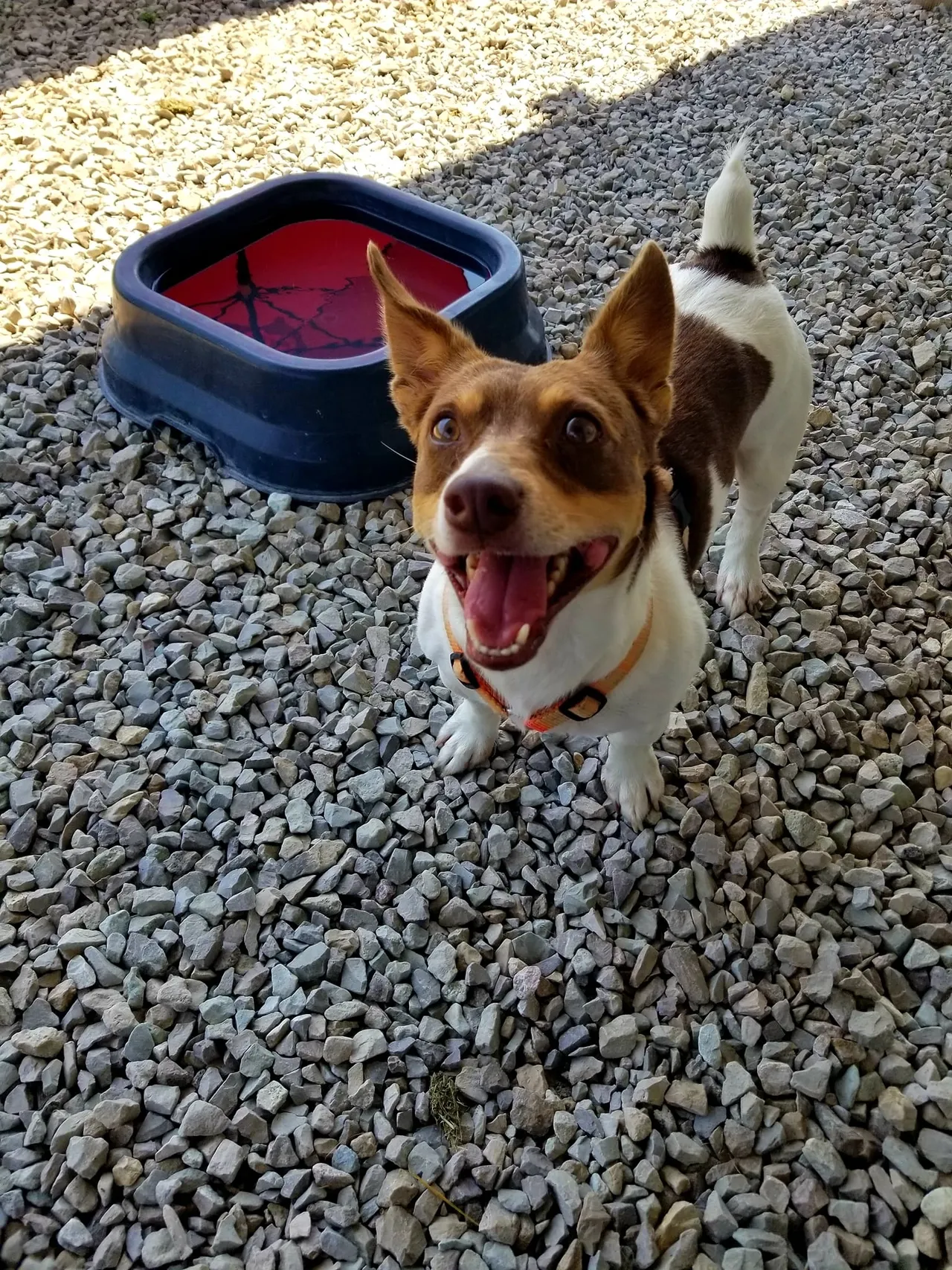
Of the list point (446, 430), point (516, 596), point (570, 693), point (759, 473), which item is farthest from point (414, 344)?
point (759, 473)

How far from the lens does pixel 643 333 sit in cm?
188

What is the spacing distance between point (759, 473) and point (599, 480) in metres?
1.22

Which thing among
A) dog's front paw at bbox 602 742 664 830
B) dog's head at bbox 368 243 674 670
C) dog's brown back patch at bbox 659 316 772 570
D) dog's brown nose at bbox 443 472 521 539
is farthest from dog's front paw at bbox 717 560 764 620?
dog's brown nose at bbox 443 472 521 539

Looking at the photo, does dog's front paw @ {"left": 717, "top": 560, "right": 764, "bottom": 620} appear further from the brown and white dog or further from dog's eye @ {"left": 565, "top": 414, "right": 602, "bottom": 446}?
dog's eye @ {"left": 565, "top": 414, "right": 602, "bottom": 446}

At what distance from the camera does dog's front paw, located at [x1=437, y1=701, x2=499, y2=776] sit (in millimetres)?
2506

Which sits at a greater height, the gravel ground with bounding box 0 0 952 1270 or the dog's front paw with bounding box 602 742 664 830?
the dog's front paw with bounding box 602 742 664 830

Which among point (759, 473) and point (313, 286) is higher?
point (759, 473)

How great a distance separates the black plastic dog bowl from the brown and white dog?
1.03 m

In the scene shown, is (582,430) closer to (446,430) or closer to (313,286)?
(446,430)

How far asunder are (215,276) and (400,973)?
2970mm

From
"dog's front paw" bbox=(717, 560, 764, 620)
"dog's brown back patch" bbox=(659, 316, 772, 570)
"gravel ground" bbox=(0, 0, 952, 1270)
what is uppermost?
"dog's brown back patch" bbox=(659, 316, 772, 570)

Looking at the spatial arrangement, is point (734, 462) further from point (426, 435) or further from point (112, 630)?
point (112, 630)

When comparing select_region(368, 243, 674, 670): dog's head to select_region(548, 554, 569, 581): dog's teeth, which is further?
select_region(548, 554, 569, 581): dog's teeth

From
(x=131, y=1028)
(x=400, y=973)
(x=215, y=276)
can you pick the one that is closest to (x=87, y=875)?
(x=131, y=1028)
